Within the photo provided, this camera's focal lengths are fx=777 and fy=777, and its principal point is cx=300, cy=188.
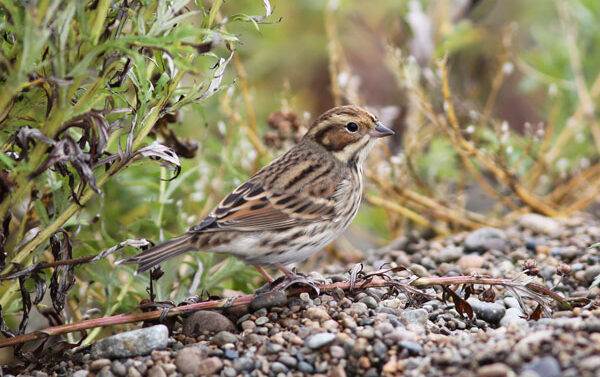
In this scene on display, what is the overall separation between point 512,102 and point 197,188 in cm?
567

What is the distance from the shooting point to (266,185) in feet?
13.2

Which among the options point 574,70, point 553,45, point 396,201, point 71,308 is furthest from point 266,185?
point 553,45

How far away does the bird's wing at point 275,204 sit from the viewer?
149 inches

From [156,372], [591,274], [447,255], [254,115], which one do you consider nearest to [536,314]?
[591,274]

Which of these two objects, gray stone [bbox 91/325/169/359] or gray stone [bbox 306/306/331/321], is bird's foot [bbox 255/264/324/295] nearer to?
gray stone [bbox 306/306/331/321]

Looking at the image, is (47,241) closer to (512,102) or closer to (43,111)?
(43,111)

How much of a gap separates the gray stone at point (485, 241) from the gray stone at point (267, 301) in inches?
71.0

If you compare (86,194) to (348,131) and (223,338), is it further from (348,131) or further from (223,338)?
(348,131)

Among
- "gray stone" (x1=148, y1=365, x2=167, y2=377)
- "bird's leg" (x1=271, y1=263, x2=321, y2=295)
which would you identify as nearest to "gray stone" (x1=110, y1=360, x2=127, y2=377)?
"gray stone" (x1=148, y1=365, x2=167, y2=377)

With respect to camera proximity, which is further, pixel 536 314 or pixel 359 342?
pixel 536 314

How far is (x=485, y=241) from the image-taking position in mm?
4941

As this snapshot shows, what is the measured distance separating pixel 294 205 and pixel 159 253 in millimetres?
856

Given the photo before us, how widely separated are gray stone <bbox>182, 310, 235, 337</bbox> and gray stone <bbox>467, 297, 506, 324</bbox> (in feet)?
3.80

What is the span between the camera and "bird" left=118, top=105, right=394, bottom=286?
3715 mm
